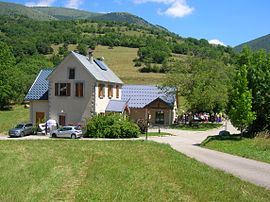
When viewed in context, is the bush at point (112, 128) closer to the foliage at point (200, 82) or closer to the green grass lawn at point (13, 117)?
the green grass lawn at point (13, 117)

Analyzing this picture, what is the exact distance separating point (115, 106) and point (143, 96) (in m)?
9.79

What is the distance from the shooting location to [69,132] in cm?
3825

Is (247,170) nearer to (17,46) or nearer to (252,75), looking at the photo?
(252,75)

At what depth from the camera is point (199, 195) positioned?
1328 centimetres

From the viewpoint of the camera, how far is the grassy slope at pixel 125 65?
3885 inches

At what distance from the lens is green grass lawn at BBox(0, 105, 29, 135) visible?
2131 inches

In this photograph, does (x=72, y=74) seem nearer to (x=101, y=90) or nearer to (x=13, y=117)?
(x=101, y=90)

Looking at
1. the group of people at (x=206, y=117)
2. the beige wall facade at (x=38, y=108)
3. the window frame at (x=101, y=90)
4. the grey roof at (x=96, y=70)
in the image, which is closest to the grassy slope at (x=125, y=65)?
the group of people at (x=206, y=117)

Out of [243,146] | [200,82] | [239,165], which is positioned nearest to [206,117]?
[200,82]

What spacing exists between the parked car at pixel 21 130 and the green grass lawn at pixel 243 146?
1763 centimetres

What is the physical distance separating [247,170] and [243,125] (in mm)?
13356

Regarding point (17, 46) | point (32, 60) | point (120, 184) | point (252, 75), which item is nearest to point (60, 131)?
point (252, 75)

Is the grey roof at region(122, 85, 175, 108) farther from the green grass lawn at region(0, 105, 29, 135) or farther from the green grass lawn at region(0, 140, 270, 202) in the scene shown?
the green grass lawn at region(0, 140, 270, 202)

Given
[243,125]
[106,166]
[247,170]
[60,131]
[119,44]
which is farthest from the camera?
[119,44]
